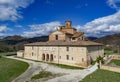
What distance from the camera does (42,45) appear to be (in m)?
48.4

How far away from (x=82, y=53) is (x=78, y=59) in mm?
1909

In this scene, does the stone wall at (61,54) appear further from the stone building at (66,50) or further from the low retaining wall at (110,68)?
the low retaining wall at (110,68)

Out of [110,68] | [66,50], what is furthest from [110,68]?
[66,50]

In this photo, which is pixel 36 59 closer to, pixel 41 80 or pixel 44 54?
pixel 44 54

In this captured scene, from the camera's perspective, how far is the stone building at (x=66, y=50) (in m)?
37.7

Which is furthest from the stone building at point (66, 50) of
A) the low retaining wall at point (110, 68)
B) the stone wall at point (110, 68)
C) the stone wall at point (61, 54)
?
the stone wall at point (110, 68)

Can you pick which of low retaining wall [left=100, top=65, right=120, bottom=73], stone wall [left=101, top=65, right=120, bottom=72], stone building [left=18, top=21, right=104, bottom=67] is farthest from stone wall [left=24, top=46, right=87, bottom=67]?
stone wall [left=101, top=65, right=120, bottom=72]

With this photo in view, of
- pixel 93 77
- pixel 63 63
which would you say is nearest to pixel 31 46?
pixel 63 63

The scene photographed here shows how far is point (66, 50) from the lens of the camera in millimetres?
41125

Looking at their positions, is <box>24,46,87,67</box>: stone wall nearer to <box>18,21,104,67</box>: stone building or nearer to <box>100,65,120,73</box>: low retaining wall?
<box>18,21,104,67</box>: stone building

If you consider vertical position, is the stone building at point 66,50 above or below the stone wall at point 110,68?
above

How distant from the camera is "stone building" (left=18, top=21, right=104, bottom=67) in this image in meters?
37.7

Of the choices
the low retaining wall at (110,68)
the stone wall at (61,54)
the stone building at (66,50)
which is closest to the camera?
the low retaining wall at (110,68)

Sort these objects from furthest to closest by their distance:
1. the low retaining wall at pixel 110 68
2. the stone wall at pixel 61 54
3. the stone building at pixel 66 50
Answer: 1. the stone building at pixel 66 50
2. the stone wall at pixel 61 54
3. the low retaining wall at pixel 110 68
